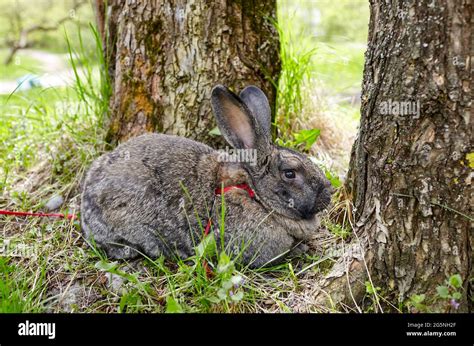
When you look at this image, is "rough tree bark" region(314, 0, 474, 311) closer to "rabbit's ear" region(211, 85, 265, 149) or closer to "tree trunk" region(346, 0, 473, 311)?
"tree trunk" region(346, 0, 473, 311)

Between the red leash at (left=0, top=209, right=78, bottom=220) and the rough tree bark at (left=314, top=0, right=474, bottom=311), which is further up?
the rough tree bark at (left=314, top=0, right=474, bottom=311)

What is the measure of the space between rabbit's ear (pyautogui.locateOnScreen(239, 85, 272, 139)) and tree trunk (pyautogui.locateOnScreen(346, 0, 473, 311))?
3.06 ft

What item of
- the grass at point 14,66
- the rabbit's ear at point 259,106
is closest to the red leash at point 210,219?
the rabbit's ear at point 259,106

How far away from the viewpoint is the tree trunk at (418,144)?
3420 mm

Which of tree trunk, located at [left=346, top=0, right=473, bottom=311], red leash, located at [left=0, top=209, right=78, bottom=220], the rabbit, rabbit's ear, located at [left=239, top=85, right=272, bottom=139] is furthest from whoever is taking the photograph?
red leash, located at [left=0, top=209, right=78, bottom=220]

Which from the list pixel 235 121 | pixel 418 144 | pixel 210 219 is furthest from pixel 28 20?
pixel 418 144

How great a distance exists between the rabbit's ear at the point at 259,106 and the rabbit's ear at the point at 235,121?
0.52ft

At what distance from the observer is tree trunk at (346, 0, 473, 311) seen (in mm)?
3420

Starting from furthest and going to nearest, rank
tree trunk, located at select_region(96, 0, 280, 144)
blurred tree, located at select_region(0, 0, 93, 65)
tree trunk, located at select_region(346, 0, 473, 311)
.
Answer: blurred tree, located at select_region(0, 0, 93, 65) < tree trunk, located at select_region(96, 0, 280, 144) < tree trunk, located at select_region(346, 0, 473, 311)

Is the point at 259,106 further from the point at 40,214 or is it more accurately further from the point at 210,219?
the point at 40,214

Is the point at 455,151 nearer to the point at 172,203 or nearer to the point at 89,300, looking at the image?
the point at 172,203

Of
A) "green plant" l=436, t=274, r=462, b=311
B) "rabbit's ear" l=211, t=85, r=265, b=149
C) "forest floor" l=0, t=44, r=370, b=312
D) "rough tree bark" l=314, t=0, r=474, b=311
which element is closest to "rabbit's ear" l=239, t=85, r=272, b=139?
"rabbit's ear" l=211, t=85, r=265, b=149

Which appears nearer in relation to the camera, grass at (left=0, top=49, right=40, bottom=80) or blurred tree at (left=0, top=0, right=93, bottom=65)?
grass at (left=0, top=49, right=40, bottom=80)

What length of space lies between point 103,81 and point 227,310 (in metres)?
2.95
